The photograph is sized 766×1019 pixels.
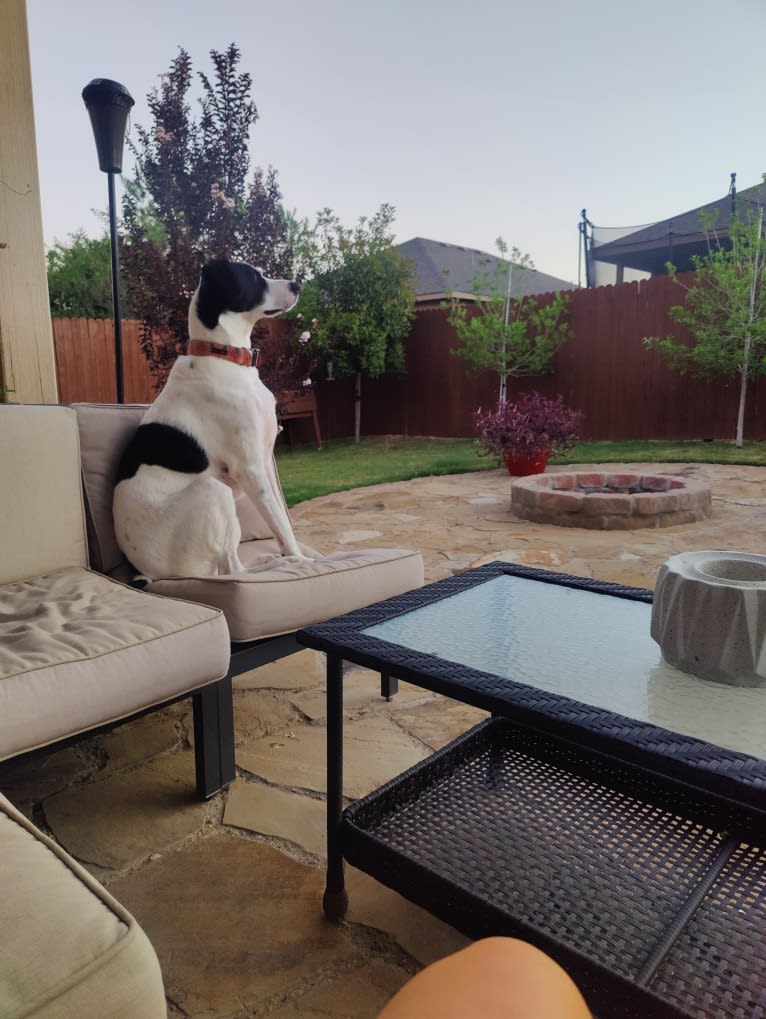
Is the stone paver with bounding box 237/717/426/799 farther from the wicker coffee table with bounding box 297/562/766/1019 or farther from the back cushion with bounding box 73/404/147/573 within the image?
the back cushion with bounding box 73/404/147/573

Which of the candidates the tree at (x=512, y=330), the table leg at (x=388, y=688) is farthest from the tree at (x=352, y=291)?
the table leg at (x=388, y=688)

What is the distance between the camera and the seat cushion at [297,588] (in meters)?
1.76

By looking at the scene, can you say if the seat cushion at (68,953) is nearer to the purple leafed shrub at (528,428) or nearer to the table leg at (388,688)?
the table leg at (388,688)

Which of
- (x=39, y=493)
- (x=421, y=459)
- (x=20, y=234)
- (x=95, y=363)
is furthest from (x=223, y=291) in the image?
(x=95, y=363)

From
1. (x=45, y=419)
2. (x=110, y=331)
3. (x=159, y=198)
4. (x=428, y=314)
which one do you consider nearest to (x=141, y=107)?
(x=159, y=198)

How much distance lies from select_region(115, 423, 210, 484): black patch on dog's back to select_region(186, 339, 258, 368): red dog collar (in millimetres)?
366

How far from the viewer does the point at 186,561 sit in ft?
7.00

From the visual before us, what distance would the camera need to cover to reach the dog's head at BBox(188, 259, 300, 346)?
2564 millimetres

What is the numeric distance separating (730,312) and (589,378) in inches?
87.9

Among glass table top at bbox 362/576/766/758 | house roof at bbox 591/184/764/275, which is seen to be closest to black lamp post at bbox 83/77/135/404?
glass table top at bbox 362/576/766/758

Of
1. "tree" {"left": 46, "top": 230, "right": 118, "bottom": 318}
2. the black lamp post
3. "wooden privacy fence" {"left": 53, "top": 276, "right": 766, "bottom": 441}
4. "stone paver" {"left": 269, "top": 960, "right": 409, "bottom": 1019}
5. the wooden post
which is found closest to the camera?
"stone paver" {"left": 269, "top": 960, "right": 409, "bottom": 1019}

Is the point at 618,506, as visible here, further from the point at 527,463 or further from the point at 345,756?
the point at 345,756

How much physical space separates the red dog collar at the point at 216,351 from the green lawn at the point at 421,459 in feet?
11.2

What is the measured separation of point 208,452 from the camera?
7.86 feet
